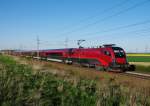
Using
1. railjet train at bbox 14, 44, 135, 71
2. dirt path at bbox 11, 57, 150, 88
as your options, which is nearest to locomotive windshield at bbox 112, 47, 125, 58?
railjet train at bbox 14, 44, 135, 71

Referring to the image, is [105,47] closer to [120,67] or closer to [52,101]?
[120,67]

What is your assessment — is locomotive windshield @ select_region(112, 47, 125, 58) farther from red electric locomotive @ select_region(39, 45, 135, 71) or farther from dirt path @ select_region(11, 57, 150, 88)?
dirt path @ select_region(11, 57, 150, 88)

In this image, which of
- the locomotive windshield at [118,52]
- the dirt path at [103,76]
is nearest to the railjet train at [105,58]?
the locomotive windshield at [118,52]

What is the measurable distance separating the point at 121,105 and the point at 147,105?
→ 1.37 meters

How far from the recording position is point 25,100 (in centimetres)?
960

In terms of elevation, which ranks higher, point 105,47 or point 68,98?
point 105,47

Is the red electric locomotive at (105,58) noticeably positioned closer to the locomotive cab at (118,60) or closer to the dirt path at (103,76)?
the locomotive cab at (118,60)

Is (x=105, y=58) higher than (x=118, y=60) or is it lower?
higher

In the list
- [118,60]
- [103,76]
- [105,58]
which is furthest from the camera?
[105,58]

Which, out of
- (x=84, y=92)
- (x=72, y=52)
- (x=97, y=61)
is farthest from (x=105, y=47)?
(x=84, y=92)

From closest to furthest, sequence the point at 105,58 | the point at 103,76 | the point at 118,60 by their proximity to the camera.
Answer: the point at 103,76
the point at 118,60
the point at 105,58

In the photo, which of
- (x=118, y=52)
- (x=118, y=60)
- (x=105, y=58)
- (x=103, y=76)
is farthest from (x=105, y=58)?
(x=103, y=76)

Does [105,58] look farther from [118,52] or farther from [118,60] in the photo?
[118,52]

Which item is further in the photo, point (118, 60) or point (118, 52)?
point (118, 52)
